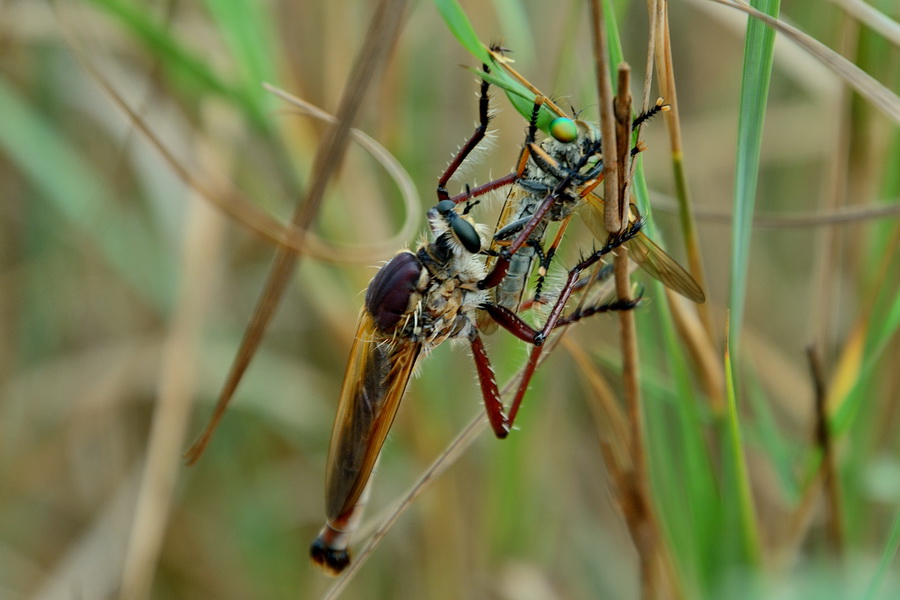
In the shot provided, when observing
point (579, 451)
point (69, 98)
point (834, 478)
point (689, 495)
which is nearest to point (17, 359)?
point (69, 98)

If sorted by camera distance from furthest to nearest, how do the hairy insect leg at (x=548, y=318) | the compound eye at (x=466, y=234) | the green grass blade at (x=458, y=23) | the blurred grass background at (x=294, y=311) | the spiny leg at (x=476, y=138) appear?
the blurred grass background at (x=294, y=311)
the compound eye at (x=466, y=234)
the spiny leg at (x=476, y=138)
the hairy insect leg at (x=548, y=318)
the green grass blade at (x=458, y=23)

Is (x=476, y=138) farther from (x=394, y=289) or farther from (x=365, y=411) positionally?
(x=365, y=411)

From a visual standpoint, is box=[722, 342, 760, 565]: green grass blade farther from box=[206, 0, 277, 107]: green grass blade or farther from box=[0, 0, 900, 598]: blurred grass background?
box=[206, 0, 277, 107]: green grass blade

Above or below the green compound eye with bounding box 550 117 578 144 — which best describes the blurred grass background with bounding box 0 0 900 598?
below

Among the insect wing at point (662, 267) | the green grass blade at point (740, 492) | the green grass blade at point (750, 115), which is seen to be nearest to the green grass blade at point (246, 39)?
the insect wing at point (662, 267)

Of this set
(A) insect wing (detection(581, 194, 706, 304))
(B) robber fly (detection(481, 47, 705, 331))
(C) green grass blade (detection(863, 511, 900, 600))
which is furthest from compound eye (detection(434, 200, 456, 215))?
(C) green grass blade (detection(863, 511, 900, 600))

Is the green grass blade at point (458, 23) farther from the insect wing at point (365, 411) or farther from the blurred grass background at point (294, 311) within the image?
the insect wing at point (365, 411)

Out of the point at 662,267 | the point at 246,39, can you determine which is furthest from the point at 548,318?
the point at 246,39
